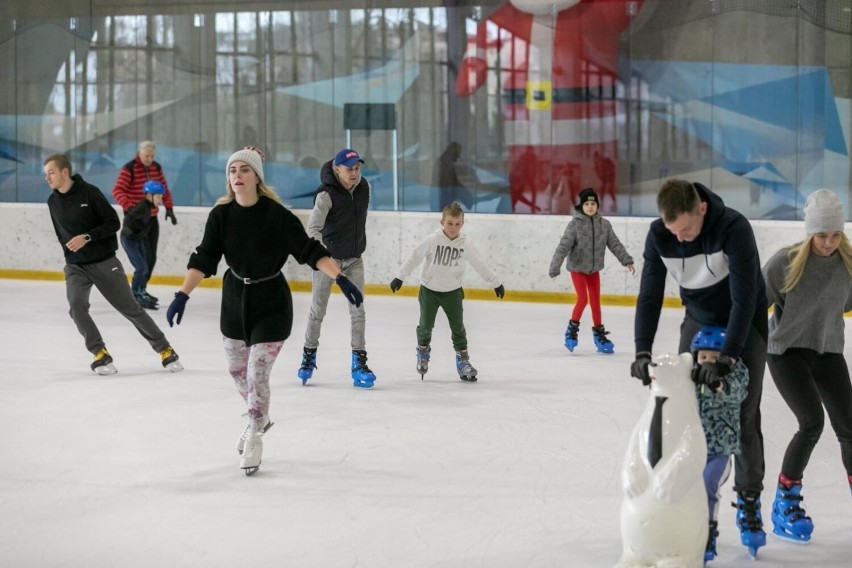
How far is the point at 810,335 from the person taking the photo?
467 centimetres

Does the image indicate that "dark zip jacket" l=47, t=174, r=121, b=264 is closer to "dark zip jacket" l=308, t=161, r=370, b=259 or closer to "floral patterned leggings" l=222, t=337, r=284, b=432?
"dark zip jacket" l=308, t=161, r=370, b=259

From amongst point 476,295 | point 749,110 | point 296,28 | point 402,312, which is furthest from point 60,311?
point 749,110

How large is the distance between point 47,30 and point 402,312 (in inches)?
287

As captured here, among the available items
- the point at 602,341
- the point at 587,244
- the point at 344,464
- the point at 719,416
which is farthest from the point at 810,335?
the point at 587,244

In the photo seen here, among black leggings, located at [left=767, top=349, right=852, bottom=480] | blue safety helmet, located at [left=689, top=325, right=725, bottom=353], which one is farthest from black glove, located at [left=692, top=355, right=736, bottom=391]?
black leggings, located at [left=767, top=349, right=852, bottom=480]

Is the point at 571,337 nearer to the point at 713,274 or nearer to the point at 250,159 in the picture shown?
the point at 250,159

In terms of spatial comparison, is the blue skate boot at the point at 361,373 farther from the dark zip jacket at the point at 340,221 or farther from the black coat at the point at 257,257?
the black coat at the point at 257,257

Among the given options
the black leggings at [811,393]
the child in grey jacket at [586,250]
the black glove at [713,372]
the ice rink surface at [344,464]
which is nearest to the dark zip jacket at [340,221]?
the ice rink surface at [344,464]

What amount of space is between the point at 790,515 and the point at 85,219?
5278 millimetres

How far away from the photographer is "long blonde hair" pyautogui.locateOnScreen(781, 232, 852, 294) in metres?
4.59

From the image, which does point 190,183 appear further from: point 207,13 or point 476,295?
point 476,295

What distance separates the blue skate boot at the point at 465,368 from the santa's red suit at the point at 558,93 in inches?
240

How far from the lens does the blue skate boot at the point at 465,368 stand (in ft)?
27.2

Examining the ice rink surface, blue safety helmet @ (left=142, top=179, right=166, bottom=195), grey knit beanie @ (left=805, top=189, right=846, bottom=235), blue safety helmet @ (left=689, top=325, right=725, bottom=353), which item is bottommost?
the ice rink surface
